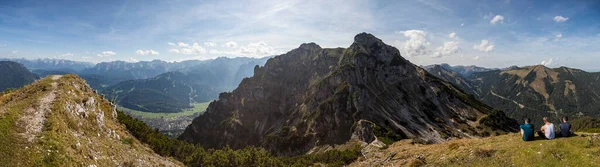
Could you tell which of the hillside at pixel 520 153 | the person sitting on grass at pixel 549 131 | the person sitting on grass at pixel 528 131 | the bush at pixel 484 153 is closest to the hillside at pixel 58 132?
the hillside at pixel 520 153

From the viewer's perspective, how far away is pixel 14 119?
31.3 meters

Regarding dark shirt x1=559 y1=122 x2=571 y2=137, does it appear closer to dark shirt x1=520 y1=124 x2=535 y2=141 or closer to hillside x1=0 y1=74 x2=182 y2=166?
dark shirt x1=520 y1=124 x2=535 y2=141

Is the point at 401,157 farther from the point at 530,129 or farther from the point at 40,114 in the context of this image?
the point at 40,114

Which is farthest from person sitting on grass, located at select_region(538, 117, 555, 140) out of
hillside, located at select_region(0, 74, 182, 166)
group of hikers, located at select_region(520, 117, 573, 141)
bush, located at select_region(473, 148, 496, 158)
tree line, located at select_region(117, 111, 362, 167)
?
hillside, located at select_region(0, 74, 182, 166)

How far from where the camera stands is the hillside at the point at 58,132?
27.3 m

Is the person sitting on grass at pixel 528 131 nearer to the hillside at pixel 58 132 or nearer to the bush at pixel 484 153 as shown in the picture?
the bush at pixel 484 153

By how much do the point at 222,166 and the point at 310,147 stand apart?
91.7 m

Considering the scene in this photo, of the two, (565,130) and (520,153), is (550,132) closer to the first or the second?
(565,130)

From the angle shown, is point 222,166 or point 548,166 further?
point 222,166

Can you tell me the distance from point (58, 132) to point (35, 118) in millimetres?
3733

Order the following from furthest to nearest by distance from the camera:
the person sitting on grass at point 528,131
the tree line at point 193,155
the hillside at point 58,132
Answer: the tree line at point 193,155, the person sitting on grass at point 528,131, the hillside at point 58,132

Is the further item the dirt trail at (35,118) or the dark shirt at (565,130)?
the dirt trail at (35,118)

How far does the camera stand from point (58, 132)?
32906mm

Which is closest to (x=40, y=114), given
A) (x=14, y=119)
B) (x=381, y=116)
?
(x=14, y=119)
